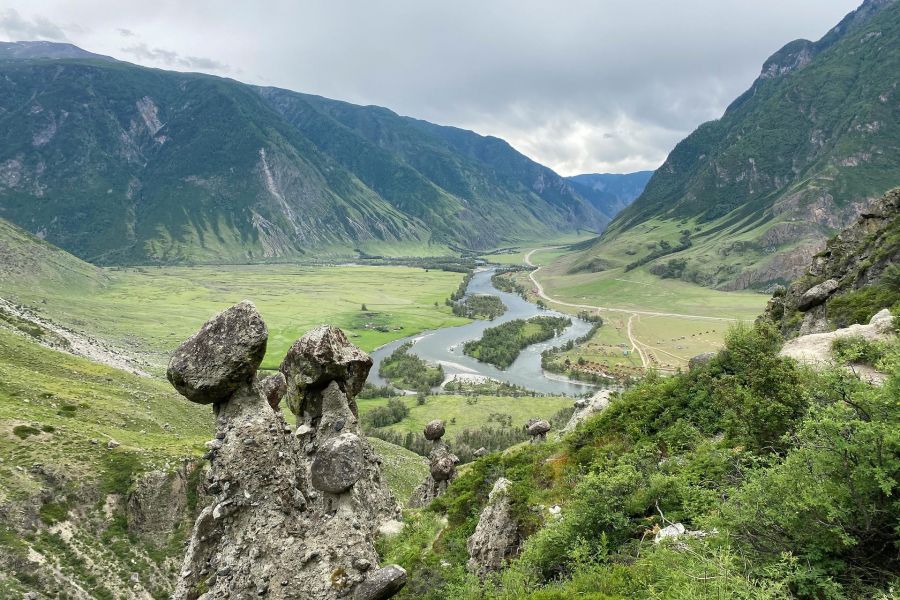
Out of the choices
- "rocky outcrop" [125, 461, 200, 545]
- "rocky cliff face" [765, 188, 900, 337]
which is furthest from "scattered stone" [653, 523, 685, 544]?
"rocky outcrop" [125, 461, 200, 545]

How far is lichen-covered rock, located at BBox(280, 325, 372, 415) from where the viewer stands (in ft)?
72.6

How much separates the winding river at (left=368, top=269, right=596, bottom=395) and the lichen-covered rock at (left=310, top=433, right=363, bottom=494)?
295 ft

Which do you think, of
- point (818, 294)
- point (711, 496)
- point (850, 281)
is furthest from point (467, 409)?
point (711, 496)

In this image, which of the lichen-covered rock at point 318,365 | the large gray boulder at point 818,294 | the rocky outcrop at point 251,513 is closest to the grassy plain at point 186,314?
the lichen-covered rock at point 318,365

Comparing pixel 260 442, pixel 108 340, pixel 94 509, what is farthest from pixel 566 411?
pixel 108 340

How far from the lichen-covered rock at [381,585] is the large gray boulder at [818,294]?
38.8 m

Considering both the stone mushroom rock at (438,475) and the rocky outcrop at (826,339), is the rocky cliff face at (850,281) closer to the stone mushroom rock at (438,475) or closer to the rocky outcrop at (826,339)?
the rocky outcrop at (826,339)

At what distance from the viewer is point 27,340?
63.3 meters

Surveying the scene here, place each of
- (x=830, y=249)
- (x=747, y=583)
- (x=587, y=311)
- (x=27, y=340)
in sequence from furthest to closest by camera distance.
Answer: (x=587, y=311)
(x=27, y=340)
(x=830, y=249)
(x=747, y=583)

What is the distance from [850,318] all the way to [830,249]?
18126mm

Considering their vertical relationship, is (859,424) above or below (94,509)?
above

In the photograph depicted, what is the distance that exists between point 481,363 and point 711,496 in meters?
114

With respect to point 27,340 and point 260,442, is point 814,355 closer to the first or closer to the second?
point 260,442

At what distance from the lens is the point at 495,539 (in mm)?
16828
